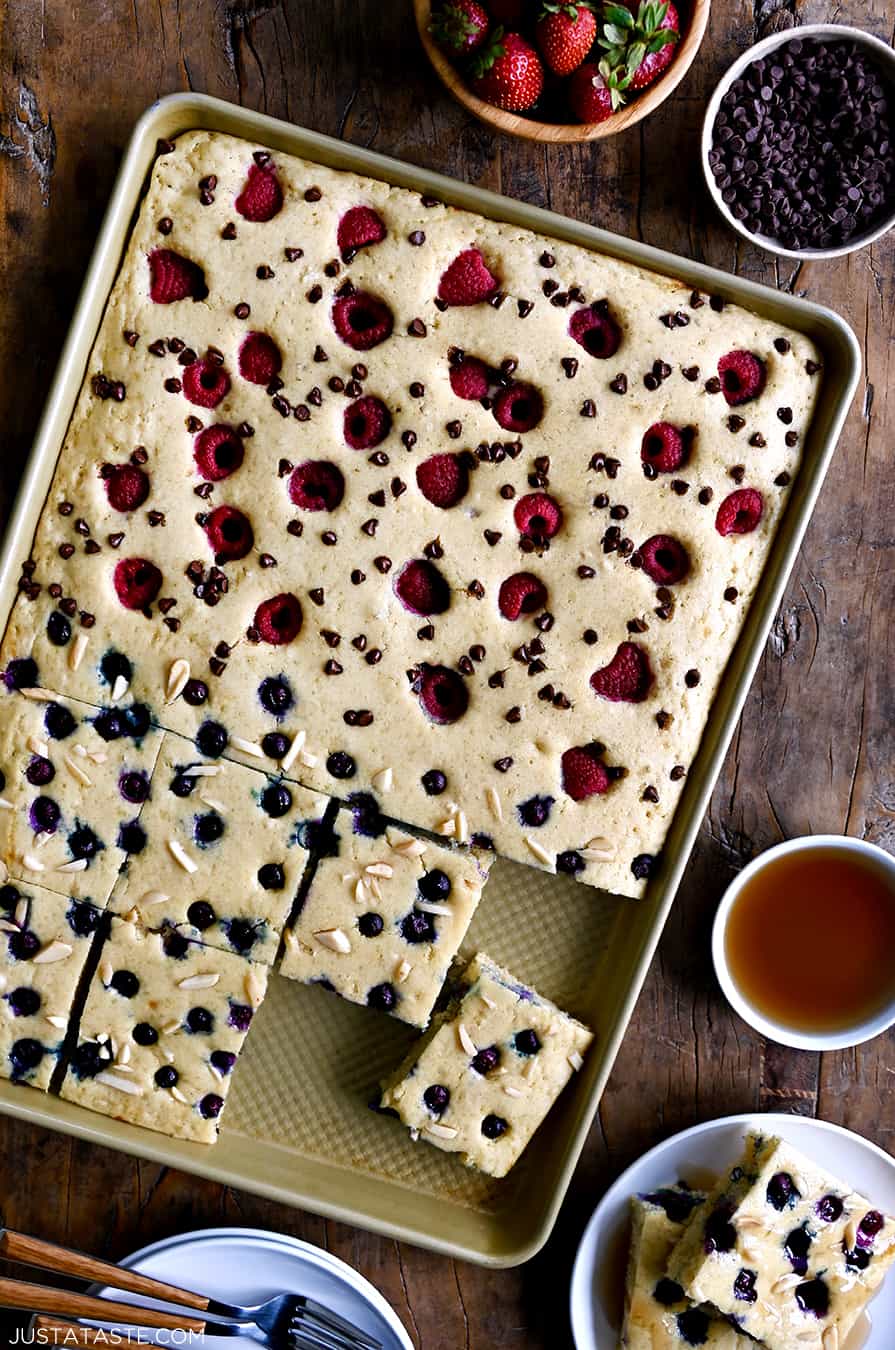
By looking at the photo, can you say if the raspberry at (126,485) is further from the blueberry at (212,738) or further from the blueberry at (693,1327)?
the blueberry at (693,1327)

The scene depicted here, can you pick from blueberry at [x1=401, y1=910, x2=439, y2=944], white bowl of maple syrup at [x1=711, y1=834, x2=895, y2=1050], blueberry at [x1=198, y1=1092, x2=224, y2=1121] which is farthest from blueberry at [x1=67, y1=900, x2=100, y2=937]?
white bowl of maple syrup at [x1=711, y1=834, x2=895, y2=1050]

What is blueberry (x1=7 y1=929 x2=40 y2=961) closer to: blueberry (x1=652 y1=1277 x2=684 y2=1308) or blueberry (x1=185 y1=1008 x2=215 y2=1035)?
blueberry (x1=185 y1=1008 x2=215 y2=1035)

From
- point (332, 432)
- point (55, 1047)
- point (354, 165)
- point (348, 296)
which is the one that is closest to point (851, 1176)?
point (55, 1047)

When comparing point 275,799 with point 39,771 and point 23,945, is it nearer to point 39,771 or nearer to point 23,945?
point 39,771

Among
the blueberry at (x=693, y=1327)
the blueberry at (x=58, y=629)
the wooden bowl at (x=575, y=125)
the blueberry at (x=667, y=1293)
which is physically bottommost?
the blueberry at (x=693, y=1327)

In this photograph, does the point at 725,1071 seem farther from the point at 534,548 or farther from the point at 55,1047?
the point at 55,1047

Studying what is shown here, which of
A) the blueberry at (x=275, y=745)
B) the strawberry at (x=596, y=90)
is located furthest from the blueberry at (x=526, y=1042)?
the strawberry at (x=596, y=90)
